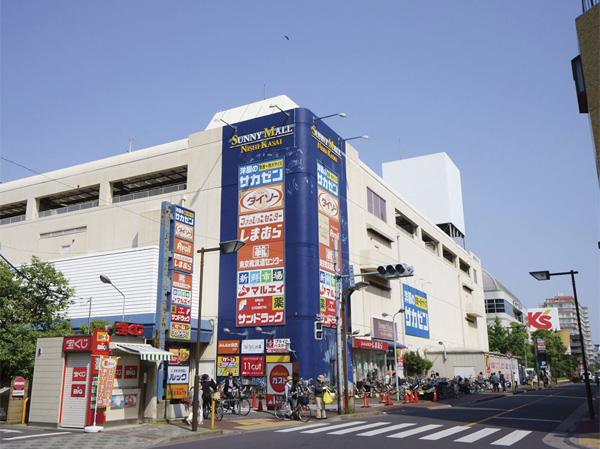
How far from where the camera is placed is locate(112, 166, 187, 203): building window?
4406cm

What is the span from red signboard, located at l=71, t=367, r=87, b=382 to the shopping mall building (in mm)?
2843

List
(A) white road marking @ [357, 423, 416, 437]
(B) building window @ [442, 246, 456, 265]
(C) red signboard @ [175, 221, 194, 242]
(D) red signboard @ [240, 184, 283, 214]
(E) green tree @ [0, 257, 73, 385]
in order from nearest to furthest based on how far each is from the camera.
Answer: (A) white road marking @ [357, 423, 416, 437]
(E) green tree @ [0, 257, 73, 385]
(C) red signboard @ [175, 221, 194, 242]
(D) red signboard @ [240, 184, 283, 214]
(B) building window @ [442, 246, 456, 265]

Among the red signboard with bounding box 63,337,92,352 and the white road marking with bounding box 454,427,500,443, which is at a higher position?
the red signboard with bounding box 63,337,92,352

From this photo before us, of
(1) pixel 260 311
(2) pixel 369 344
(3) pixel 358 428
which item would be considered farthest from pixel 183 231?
(2) pixel 369 344

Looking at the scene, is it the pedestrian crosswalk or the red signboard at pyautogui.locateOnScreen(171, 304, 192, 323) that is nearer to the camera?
the pedestrian crosswalk

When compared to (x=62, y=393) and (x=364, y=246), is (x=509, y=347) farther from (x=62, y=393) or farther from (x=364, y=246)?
(x=62, y=393)

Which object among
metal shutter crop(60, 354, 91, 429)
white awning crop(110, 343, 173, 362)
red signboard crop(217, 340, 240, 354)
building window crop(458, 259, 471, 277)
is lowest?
metal shutter crop(60, 354, 91, 429)

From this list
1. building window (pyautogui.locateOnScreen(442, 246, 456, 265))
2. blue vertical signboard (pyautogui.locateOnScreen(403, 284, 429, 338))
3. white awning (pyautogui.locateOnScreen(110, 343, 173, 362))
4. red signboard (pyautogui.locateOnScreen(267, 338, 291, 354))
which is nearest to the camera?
white awning (pyautogui.locateOnScreen(110, 343, 173, 362))

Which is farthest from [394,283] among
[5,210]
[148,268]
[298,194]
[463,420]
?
[5,210]

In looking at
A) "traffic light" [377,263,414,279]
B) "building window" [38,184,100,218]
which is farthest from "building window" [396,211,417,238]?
"traffic light" [377,263,414,279]

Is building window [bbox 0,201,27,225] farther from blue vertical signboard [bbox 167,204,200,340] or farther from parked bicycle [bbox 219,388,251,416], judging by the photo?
parked bicycle [bbox 219,388,251,416]

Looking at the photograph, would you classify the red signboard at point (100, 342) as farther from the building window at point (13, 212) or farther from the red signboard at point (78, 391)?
the building window at point (13, 212)

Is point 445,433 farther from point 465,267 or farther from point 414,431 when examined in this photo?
point 465,267

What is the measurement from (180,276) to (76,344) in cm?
815
